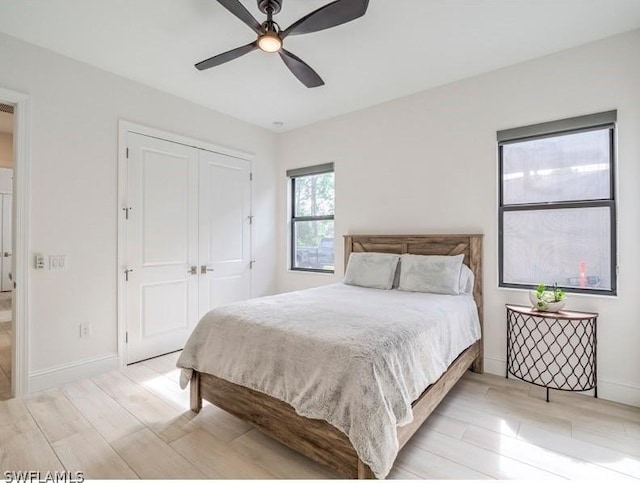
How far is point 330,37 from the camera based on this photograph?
2438 millimetres

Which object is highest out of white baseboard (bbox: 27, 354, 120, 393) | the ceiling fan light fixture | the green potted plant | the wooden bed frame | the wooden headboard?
the ceiling fan light fixture

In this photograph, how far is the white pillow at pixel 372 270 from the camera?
316cm

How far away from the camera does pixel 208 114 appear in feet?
12.4

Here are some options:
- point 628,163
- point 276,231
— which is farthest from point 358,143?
point 628,163

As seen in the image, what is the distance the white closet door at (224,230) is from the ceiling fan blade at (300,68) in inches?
70.1

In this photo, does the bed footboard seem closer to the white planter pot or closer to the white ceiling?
the white ceiling

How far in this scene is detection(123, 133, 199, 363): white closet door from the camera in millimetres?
3146

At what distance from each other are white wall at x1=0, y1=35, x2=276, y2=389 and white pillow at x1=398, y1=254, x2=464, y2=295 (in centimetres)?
267

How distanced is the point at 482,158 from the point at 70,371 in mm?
4088

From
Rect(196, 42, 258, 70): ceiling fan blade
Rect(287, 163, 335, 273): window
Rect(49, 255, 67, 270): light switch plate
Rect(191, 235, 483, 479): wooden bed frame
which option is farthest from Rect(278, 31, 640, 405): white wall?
Rect(49, 255, 67, 270): light switch plate

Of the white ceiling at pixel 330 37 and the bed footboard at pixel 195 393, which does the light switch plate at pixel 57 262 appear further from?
the white ceiling at pixel 330 37

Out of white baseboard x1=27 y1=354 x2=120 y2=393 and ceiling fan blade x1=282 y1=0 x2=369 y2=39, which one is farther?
white baseboard x1=27 y1=354 x2=120 y2=393

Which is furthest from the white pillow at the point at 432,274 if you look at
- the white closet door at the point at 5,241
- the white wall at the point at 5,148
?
the white closet door at the point at 5,241
